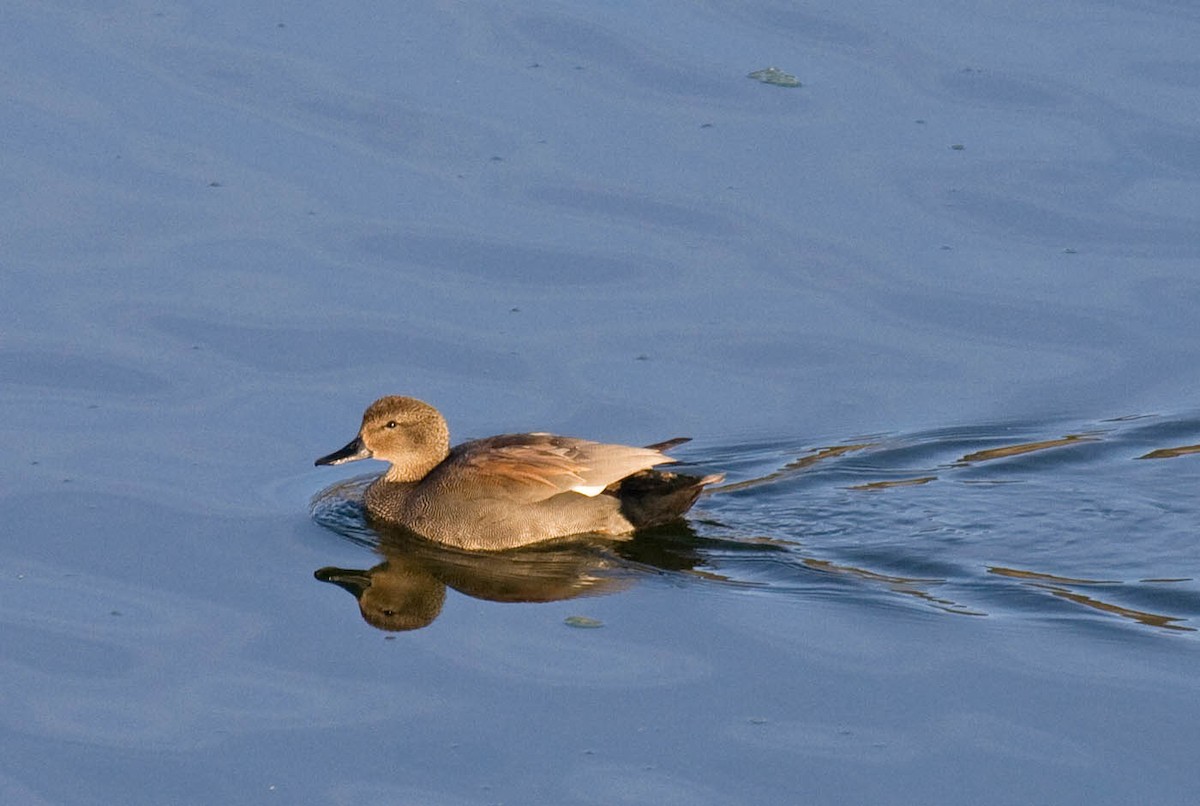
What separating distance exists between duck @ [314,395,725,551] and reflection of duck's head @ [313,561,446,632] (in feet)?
1.49

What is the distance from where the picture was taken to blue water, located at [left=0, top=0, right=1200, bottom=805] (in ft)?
28.6

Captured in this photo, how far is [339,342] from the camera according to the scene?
1309 centimetres

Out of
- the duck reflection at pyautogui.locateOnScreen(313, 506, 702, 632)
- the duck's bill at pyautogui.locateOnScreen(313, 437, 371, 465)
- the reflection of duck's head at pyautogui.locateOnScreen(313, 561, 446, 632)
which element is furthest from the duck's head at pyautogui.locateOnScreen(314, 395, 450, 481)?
the reflection of duck's head at pyautogui.locateOnScreen(313, 561, 446, 632)

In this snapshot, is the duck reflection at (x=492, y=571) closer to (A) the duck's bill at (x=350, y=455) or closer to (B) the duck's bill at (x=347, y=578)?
(B) the duck's bill at (x=347, y=578)

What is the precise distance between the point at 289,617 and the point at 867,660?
2731 millimetres

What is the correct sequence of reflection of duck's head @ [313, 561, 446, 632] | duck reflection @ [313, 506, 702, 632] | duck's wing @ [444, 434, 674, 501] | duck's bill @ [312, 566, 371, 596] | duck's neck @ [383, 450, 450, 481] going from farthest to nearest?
duck's neck @ [383, 450, 450, 481] → duck's wing @ [444, 434, 674, 501] → duck's bill @ [312, 566, 371, 596] → duck reflection @ [313, 506, 702, 632] → reflection of duck's head @ [313, 561, 446, 632]

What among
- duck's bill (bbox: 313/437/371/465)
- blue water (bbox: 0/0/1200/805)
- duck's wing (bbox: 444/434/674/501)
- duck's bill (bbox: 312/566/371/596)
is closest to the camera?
blue water (bbox: 0/0/1200/805)

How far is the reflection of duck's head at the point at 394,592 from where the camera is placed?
10.0m

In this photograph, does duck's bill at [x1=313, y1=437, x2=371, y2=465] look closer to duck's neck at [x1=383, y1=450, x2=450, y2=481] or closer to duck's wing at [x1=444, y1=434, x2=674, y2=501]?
duck's neck at [x1=383, y1=450, x2=450, y2=481]

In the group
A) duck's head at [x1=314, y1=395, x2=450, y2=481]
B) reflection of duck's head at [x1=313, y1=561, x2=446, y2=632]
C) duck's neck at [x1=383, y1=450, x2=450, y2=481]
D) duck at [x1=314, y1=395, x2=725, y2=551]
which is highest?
duck's head at [x1=314, y1=395, x2=450, y2=481]

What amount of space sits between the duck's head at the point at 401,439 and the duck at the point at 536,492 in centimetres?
1

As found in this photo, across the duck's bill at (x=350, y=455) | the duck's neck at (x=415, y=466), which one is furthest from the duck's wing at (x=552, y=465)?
the duck's bill at (x=350, y=455)

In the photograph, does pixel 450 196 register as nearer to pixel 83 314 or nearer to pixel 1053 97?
pixel 83 314

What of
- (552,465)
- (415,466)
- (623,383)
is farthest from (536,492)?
(623,383)
